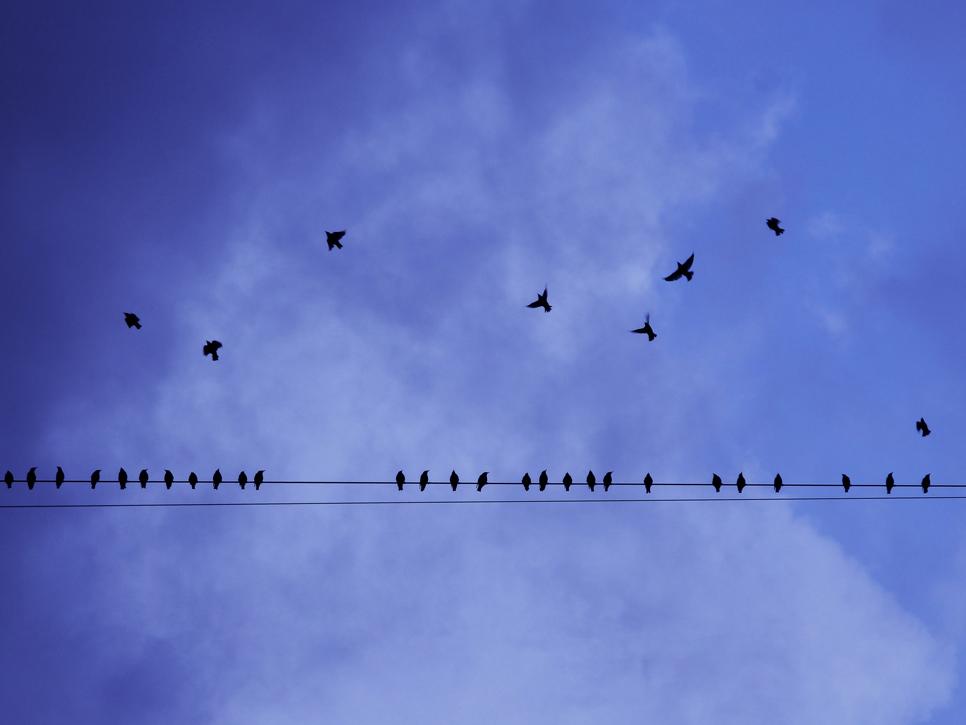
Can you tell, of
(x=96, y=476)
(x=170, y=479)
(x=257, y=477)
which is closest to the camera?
(x=170, y=479)

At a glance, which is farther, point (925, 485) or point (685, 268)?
point (685, 268)

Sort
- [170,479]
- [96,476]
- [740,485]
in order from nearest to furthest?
[170,479] < [740,485] < [96,476]

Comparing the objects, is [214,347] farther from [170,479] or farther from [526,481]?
[526,481]

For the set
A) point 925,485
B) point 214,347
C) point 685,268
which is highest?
point 685,268

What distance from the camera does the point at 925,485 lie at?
25984 mm

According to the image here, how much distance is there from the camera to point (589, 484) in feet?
94.5

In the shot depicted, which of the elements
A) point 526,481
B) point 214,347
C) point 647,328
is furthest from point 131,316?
point 647,328

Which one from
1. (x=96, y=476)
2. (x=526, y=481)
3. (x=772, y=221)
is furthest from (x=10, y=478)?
(x=772, y=221)

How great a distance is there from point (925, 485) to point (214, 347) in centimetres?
2030

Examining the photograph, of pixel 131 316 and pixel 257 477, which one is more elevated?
pixel 131 316

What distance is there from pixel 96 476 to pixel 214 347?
503 cm

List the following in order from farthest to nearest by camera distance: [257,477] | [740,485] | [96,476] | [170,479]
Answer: [257,477], [96,476], [740,485], [170,479]

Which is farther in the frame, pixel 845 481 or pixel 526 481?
pixel 526 481

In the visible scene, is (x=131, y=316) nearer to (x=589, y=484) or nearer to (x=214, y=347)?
(x=214, y=347)
